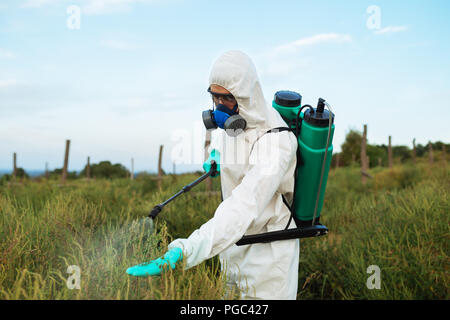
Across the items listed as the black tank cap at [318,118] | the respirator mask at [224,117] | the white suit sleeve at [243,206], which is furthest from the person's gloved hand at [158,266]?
the black tank cap at [318,118]

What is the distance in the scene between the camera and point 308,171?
2.11m

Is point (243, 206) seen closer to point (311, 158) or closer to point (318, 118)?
point (311, 158)

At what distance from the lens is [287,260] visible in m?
2.14

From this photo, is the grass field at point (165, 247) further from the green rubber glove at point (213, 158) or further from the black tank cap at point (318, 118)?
the black tank cap at point (318, 118)

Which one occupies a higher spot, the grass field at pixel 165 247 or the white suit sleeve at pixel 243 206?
the white suit sleeve at pixel 243 206

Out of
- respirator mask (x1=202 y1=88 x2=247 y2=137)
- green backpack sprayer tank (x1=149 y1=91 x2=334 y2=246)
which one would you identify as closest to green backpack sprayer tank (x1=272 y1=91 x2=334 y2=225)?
green backpack sprayer tank (x1=149 y1=91 x2=334 y2=246)

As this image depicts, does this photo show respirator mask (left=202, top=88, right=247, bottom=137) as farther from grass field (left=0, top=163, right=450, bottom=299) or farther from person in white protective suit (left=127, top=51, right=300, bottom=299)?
grass field (left=0, top=163, right=450, bottom=299)

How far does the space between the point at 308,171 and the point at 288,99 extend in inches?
21.9

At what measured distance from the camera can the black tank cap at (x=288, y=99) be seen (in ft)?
7.77

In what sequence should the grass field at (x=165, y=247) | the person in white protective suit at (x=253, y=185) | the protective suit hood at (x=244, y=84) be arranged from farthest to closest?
the protective suit hood at (x=244, y=84), the person in white protective suit at (x=253, y=185), the grass field at (x=165, y=247)

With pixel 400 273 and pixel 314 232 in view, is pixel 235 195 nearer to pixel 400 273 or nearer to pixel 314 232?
pixel 314 232

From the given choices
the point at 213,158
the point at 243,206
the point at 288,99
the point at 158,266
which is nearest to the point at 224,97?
the point at 288,99

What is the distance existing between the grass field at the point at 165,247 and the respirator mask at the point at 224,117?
669 mm

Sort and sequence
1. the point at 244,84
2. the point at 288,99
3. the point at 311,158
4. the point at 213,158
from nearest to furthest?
1. the point at 244,84
2. the point at 311,158
3. the point at 288,99
4. the point at 213,158
